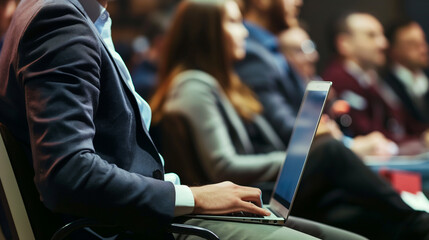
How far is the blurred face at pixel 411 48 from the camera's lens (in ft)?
21.8

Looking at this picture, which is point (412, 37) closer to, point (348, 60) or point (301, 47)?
point (348, 60)

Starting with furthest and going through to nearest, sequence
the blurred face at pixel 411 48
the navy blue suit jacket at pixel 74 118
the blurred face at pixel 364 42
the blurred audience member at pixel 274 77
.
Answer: the blurred face at pixel 411 48
the blurred face at pixel 364 42
the blurred audience member at pixel 274 77
the navy blue suit jacket at pixel 74 118

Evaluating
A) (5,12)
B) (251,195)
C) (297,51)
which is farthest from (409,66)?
(251,195)

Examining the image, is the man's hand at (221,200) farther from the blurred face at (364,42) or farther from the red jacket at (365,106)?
the blurred face at (364,42)

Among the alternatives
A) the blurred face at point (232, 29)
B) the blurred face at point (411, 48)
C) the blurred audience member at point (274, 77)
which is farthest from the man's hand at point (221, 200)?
the blurred face at point (411, 48)

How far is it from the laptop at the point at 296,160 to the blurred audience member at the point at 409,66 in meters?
4.63

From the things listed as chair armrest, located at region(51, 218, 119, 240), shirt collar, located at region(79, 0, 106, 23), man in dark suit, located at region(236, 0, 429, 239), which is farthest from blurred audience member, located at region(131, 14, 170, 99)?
chair armrest, located at region(51, 218, 119, 240)

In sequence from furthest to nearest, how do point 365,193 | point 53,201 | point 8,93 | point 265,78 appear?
point 265,78, point 365,193, point 8,93, point 53,201

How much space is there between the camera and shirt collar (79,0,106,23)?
5.37 ft

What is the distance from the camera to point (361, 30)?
619 cm

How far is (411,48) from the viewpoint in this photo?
6672mm

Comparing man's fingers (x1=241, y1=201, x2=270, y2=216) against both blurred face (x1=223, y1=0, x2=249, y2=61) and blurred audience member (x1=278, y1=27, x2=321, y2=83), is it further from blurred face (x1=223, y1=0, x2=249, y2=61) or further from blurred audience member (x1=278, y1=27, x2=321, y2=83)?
blurred audience member (x1=278, y1=27, x2=321, y2=83)

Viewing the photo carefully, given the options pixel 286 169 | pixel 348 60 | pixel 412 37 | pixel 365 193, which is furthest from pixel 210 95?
pixel 412 37

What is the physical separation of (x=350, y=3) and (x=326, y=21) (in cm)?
40
